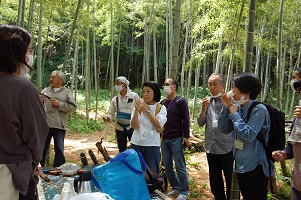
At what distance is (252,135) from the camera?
217cm

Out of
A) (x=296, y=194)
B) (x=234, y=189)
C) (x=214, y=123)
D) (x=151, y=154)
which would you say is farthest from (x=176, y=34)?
(x=296, y=194)

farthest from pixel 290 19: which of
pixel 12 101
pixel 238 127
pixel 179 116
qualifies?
pixel 12 101

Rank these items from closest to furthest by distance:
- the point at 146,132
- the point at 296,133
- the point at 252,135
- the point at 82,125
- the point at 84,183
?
the point at 296,133, the point at 252,135, the point at 84,183, the point at 146,132, the point at 82,125

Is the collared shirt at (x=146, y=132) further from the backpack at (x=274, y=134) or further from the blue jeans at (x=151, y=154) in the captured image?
the backpack at (x=274, y=134)

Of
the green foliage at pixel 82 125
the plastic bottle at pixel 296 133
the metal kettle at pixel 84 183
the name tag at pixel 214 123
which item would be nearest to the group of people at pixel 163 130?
the name tag at pixel 214 123

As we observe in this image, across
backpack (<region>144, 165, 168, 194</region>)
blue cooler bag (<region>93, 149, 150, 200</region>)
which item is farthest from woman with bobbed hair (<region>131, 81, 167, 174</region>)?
blue cooler bag (<region>93, 149, 150, 200</region>)

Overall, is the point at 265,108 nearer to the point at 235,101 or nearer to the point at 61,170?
the point at 235,101

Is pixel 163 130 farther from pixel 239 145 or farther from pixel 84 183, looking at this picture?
pixel 84 183

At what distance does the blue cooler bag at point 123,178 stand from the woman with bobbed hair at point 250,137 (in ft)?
2.79

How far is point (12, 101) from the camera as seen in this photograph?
1358mm

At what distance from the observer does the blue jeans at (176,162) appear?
11.0 feet

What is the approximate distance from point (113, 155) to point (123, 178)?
426 cm

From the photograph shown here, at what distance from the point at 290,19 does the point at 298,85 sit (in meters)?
10.3

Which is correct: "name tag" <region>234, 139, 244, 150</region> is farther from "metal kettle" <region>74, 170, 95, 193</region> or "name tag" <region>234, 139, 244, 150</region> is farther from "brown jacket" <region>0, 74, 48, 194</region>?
"brown jacket" <region>0, 74, 48, 194</region>
